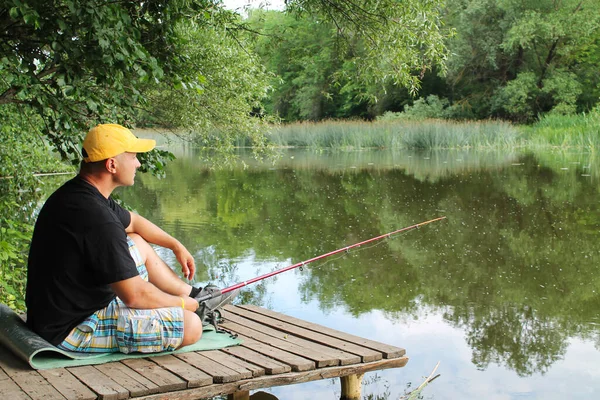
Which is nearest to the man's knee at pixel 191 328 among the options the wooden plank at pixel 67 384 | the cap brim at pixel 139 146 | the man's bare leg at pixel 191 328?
the man's bare leg at pixel 191 328

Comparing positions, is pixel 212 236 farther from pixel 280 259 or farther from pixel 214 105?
pixel 214 105

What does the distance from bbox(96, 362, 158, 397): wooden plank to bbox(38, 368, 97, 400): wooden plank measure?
0.46ft

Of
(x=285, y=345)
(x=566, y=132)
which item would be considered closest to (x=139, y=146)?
(x=285, y=345)

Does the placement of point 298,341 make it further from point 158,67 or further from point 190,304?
point 158,67

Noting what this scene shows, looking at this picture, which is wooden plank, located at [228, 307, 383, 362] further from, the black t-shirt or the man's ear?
the man's ear

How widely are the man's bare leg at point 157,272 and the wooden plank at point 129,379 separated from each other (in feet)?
1.55

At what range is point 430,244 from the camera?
346 inches

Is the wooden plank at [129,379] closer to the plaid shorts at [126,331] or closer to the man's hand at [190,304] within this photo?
the plaid shorts at [126,331]

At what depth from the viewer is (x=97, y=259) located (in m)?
3.03

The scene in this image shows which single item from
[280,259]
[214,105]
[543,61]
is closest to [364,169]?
[214,105]

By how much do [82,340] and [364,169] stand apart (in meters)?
17.2

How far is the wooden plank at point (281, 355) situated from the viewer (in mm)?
3369

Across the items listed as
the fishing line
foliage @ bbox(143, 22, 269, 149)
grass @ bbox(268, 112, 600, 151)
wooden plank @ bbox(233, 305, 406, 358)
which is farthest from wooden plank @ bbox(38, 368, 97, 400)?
grass @ bbox(268, 112, 600, 151)

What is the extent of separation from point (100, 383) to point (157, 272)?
71 centimetres
